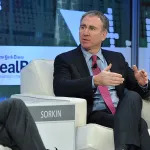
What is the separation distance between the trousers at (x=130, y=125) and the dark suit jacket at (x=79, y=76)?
0.24 m

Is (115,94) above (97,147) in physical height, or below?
above

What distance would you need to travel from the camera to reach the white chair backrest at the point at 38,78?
3.76 m

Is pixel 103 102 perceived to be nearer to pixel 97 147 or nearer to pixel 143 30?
pixel 97 147

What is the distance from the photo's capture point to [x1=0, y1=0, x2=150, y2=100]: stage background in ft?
21.0

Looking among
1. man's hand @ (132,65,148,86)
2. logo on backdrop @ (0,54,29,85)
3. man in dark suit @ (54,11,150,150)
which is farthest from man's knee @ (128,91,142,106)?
logo on backdrop @ (0,54,29,85)

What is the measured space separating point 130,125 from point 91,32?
91cm

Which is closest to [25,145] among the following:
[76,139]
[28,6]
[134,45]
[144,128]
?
[76,139]

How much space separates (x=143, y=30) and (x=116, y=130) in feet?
13.5

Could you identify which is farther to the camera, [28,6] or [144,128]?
[28,6]

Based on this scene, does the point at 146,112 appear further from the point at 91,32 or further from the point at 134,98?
the point at 91,32

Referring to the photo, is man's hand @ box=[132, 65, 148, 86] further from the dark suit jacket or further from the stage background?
the stage background

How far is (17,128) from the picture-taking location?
2.63 meters

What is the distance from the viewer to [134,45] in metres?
7.01

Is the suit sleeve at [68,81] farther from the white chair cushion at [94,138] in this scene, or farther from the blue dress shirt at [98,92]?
the white chair cushion at [94,138]
